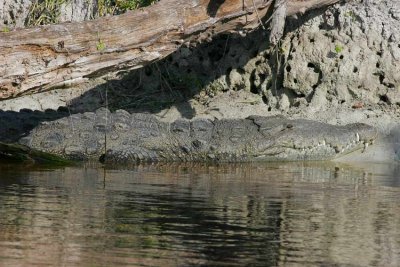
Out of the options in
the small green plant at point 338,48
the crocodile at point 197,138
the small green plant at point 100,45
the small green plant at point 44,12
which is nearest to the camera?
the small green plant at point 100,45

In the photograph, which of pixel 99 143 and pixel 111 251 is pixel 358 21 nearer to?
pixel 99 143

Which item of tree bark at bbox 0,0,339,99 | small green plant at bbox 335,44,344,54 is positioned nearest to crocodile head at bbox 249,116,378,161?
small green plant at bbox 335,44,344,54

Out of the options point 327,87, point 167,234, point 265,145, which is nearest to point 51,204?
point 167,234

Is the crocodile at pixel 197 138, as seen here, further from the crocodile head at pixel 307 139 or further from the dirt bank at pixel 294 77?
the dirt bank at pixel 294 77

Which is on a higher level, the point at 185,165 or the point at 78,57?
the point at 78,57

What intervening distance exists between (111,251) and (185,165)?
19.5ft

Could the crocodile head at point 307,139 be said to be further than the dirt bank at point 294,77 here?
No

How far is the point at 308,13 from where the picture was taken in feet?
40.6

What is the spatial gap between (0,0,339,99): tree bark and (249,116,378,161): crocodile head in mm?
2439

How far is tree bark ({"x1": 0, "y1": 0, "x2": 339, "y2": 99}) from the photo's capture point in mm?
8711

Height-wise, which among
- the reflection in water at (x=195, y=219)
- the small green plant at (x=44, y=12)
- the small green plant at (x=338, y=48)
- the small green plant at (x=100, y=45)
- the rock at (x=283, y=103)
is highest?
the small green plant at (x=44, y=12)

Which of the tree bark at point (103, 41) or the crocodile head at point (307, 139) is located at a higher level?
the tree bark at point (103, 41)

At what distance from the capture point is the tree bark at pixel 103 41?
871cm

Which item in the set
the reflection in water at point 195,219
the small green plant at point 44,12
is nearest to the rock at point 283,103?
the reflection in water at point 195,219
